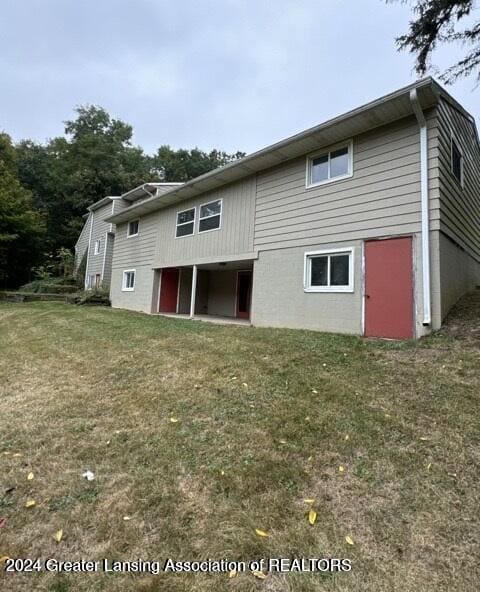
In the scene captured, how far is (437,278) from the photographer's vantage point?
5625 millimetres

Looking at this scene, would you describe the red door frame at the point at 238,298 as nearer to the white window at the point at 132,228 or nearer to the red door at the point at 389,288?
the white window at the point at 132,228

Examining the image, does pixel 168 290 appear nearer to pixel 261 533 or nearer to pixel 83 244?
pixel 261 533

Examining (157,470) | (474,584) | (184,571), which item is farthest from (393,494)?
(157,470)

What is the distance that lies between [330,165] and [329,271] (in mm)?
2574

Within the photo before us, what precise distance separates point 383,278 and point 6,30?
16.0m

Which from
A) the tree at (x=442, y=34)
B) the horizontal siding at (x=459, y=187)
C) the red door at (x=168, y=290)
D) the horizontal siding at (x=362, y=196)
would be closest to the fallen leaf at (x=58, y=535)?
the horizontal siding at (x=362, y=196)

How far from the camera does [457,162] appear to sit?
7.32m

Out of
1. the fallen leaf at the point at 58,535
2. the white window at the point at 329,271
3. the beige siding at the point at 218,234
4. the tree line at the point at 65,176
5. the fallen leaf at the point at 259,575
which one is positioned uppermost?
the tree line at the point at 65,176

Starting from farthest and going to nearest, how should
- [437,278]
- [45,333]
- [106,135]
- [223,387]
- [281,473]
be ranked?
[106,135], [45,333], [437,278], [223,387], [281,473]

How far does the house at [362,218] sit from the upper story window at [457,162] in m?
0.04

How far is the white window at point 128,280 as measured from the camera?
592 inches

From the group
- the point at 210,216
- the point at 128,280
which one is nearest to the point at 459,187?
the point at 210,216

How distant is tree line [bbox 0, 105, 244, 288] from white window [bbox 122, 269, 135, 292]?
30.9ft

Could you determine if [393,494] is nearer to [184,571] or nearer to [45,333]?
[184,571]
